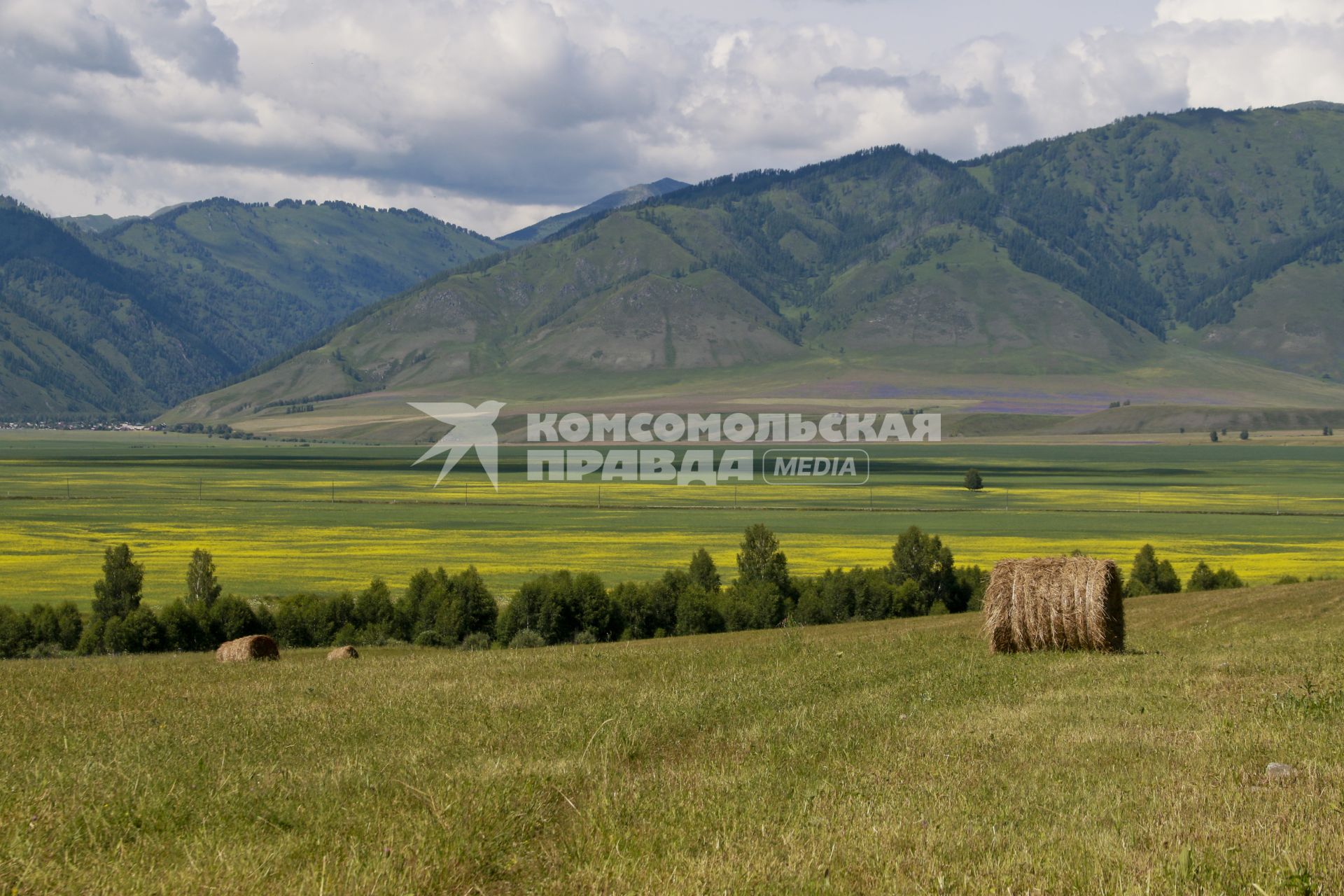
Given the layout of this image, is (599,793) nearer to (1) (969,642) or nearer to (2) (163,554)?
(1) (969,642)

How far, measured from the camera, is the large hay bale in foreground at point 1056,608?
19922mm

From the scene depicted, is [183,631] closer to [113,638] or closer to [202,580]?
[113,638]

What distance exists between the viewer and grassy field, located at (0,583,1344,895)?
7652mm

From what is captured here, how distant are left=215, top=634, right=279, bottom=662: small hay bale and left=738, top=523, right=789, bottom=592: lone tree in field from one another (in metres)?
38.1

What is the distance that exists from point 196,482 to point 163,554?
287 ft

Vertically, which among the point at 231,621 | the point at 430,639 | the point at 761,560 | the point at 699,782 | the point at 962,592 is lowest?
the point at 430,639

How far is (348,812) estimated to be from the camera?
29.7 feet

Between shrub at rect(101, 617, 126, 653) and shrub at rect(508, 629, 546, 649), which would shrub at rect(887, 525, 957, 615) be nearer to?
shrub at rect(508, 629, 546, 649)

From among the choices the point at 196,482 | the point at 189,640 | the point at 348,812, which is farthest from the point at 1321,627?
the point at 196,482

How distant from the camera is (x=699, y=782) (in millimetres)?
10078

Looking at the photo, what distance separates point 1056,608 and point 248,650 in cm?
1521

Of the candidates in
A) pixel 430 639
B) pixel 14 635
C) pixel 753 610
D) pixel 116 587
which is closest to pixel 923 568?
pixel 753 610

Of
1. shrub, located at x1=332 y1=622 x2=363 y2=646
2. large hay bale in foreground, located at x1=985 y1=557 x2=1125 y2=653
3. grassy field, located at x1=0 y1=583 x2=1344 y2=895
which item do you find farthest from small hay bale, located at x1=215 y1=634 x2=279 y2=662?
shrub, located at x1=332 y1=622 x2=363 y2=646

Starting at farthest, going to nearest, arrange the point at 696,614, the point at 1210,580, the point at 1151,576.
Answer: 1. the point at 1151,576
2. the point at 1210,580
3. the point at 696,614
